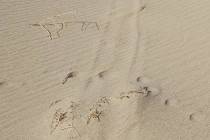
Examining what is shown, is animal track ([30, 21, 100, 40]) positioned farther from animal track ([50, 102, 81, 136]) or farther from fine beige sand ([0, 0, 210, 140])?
animal track ([50, 102, 81, 136])

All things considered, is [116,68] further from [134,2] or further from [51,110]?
[134,2]

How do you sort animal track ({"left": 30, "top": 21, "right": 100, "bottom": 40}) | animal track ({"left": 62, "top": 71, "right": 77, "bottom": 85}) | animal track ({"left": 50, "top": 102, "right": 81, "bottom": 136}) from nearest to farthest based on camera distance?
animal track ({"left": 50, "top": 102, "right": 81, "bottom": 136})
animal track ({"left": 62, "top": 71, "right": 77, "bottom": 85})
animal track ({"left": 30, "top": 21, "right": 100, "bottom": 40})

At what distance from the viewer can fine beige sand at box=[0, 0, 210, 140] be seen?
11.6 ft

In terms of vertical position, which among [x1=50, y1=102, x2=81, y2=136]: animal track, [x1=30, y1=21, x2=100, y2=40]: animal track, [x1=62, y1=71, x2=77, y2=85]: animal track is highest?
[x1=30, y1=21, x2=100, y2=40]: animal track

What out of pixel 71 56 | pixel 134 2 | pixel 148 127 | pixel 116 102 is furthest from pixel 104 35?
pixel 148 127

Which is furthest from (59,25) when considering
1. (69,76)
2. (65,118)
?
(65,118)

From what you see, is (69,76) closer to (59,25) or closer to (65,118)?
(65,118)

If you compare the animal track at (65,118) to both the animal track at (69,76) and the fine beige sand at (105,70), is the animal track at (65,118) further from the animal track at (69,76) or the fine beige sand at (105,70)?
the animal track at (69,76)

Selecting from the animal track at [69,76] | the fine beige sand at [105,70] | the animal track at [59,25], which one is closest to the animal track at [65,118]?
the fine beige sand at [105,70]

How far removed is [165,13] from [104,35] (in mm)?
884

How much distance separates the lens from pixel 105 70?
415 cm

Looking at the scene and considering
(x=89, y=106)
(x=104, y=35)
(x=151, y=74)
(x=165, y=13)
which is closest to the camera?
(x=89, y=106)

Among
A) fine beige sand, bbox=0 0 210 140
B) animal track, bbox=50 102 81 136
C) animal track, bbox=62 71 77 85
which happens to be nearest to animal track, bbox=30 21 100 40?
fine beige sand, bbox=0 0 210 140

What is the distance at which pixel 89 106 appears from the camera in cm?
371
